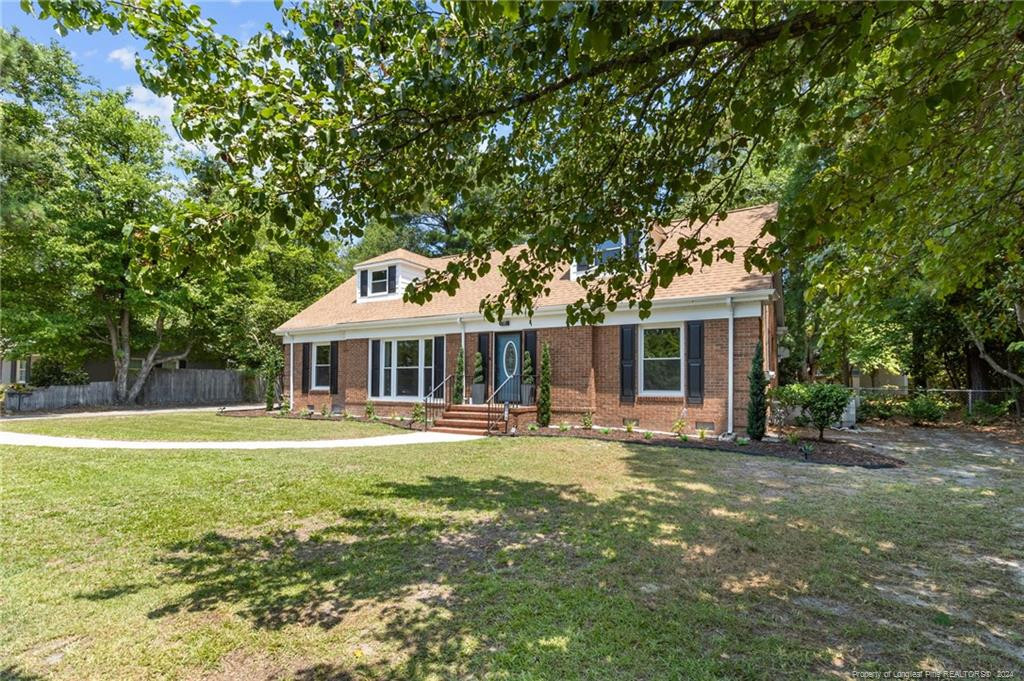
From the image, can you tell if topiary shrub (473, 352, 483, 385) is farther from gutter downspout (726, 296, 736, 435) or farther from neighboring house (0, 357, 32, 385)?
neighboring house (0, 357, 32, 385)

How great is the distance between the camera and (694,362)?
1206 cm

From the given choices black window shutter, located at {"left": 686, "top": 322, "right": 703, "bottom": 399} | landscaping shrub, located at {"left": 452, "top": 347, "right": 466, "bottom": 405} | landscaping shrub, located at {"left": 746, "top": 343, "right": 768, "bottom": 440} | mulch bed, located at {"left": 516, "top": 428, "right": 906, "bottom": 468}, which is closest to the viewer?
mulch bed, located at {"left": 516, "top": 428, "right": 906, "bottom": 468}

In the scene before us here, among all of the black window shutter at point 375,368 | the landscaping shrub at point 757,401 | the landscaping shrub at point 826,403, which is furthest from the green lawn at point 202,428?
the landscaping shrub at point 826,403

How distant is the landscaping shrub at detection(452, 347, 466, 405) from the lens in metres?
15.0

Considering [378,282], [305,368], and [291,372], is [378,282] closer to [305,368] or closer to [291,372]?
[305,368]

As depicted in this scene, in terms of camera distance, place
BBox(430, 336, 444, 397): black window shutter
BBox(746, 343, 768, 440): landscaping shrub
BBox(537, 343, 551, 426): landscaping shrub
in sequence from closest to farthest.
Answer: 1. BBox(746, 343, 768, 440): landscaping shrub
2. BBox(537, 343, 551, 426): landscaping shrub
3. BBox(430, 336, 444, 397): black window shutter

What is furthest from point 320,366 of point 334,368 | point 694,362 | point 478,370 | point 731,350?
point 731,350

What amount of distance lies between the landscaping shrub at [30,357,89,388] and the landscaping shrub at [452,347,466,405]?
57.4ft

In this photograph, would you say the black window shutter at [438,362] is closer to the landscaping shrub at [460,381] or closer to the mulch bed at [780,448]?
the landscaping shrub at [460,381]

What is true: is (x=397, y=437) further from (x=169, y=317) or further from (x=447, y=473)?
(x=169, y=317)

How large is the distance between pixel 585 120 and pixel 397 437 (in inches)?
383

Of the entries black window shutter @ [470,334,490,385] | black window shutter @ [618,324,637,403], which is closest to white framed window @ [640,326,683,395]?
black window shutter @ [618,324,637,403]

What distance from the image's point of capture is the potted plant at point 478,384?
1466 centimetres

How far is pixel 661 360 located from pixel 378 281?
10735 mm
